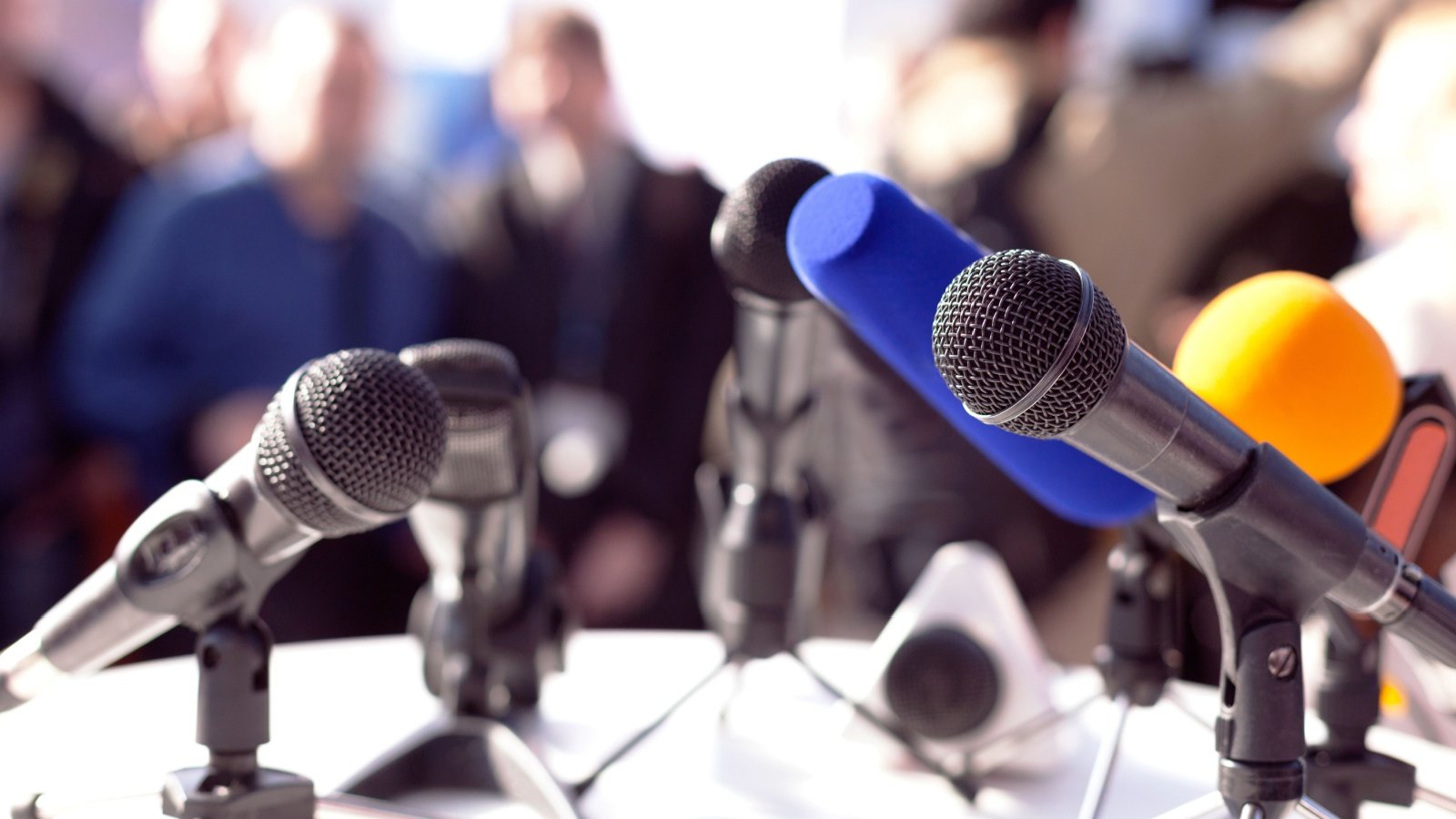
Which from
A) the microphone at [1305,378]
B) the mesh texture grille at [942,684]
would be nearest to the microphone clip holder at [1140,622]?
the mesh texture grille at [942,684]

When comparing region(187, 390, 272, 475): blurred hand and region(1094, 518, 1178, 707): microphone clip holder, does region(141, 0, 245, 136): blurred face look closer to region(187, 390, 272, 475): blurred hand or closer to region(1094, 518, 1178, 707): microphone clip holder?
region(187, 390, 272, 475): blurred hand

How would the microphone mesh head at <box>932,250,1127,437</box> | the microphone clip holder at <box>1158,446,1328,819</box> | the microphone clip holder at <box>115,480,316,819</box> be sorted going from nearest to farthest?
the microphone mesh head at <box>932,250,1127,437</box>
the microphone clip holder at <box>1158,446,1328,819</box>
the microphone clip holder at <box>115,480,316,819</box>

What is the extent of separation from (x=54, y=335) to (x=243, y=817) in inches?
78.2

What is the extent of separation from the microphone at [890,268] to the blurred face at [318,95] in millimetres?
1819

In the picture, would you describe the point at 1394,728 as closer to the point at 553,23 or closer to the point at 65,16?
the point at 553,23

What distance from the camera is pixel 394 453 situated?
34.1 inches

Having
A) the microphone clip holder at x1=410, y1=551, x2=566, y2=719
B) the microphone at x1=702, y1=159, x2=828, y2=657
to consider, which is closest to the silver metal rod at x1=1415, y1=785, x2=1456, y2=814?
the microphone at x1=702, y1=159, x2=828, y2=657

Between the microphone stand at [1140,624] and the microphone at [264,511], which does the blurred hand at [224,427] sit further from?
the microphone stand at [1140,624]

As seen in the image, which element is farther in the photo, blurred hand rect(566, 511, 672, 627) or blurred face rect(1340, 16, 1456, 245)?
blurred hand rect(566, 511, 672, 627)

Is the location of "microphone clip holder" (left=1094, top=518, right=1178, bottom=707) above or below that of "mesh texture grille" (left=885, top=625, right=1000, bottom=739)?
above

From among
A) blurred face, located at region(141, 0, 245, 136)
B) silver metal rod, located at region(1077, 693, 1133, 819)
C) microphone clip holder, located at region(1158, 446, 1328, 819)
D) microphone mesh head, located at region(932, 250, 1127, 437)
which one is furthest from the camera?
blurred face, located at region(141, 0, 245, 136)

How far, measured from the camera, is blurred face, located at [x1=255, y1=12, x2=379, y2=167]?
253 centimetres

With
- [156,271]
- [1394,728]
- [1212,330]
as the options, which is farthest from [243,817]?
[156,271]

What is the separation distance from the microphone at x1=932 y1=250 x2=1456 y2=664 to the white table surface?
0.26 m
